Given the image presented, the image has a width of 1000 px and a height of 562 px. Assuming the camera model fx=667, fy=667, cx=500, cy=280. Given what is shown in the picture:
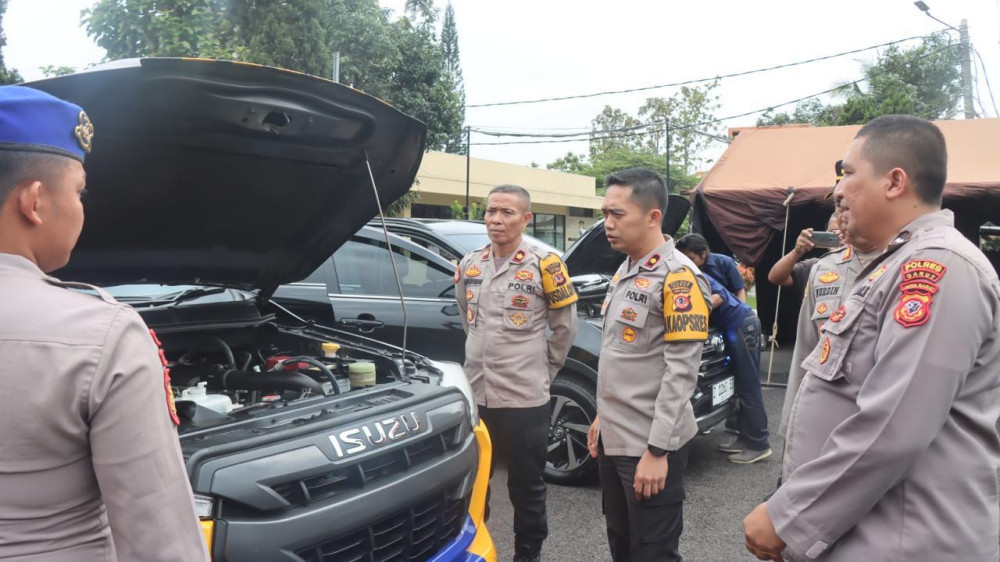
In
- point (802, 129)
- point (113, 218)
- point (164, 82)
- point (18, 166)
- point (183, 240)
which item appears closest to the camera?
point (18, 166)

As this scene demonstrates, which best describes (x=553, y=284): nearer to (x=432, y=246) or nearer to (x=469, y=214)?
(x=432, y=246)

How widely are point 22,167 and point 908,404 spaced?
1538 mm

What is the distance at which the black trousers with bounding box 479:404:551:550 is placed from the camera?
3.08 m

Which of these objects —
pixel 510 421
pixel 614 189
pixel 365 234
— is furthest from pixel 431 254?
pixel 614 189

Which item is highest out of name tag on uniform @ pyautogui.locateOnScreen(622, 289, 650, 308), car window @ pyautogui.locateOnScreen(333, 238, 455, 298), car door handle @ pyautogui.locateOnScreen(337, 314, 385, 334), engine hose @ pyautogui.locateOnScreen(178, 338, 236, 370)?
name tag on uniform @ pyautogui.locateOnScreen(622, 289, 650, 308)

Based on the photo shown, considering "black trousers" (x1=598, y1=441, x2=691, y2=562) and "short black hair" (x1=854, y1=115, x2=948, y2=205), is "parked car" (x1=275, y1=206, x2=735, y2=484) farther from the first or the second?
"short black hair" (x1=854, y1=115, x2=948, y2=205)

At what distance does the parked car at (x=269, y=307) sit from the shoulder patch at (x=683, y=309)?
79 centimetres

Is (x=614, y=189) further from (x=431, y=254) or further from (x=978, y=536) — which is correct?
(x=431, y=254)

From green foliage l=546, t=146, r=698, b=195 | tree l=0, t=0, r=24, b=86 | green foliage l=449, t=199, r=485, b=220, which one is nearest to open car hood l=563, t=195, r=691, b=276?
tree l=0, t=0, r=24, b=86

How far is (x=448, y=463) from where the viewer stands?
2146 mm

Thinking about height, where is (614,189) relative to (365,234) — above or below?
above

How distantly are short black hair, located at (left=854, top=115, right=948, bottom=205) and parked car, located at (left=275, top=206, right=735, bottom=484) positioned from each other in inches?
109

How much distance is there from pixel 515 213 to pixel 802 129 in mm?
6681

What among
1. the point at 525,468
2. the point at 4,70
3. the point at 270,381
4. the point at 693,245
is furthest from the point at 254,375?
the point at 4,70
